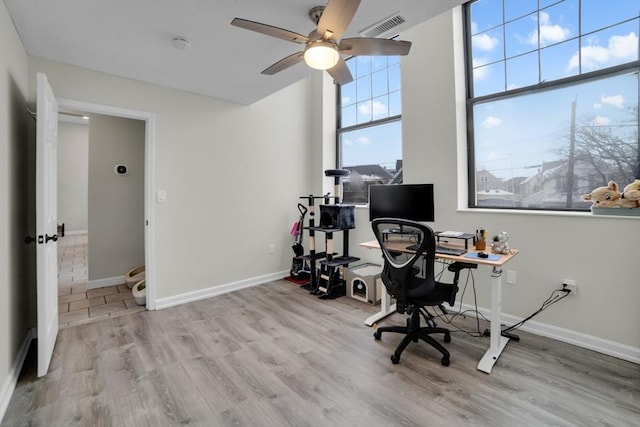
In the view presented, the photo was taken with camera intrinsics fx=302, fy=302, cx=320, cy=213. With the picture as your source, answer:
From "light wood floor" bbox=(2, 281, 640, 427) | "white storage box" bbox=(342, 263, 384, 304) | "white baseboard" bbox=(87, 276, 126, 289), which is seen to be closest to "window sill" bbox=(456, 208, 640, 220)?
"light wood floor" bbox=(2, 281, 640, 427)

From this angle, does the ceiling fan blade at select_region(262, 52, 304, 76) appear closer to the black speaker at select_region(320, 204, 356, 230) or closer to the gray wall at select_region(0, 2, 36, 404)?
the gray wall at select_region(0, 2, 36, 404)

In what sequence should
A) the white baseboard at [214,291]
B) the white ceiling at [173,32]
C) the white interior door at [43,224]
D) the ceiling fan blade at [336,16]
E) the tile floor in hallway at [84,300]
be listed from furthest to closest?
the white baseboard at [214,291] < the tile floor in hallway at [84,300] < the white interior door at [43,224] < the white ceiling at [173,32] < the ceiling fan blade at [336,16]

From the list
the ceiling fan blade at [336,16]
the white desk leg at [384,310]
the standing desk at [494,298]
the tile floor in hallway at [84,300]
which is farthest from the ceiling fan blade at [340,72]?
the tile floor in hallway at [84,300]

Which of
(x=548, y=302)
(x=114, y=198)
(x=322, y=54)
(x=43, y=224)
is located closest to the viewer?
(x=322, y=54)

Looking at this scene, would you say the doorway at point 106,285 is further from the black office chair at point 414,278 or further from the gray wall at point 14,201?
the black office chair at point 414,278

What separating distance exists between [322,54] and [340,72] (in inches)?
15.2

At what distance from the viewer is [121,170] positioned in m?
4.17

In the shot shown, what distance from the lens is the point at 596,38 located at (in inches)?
95.4

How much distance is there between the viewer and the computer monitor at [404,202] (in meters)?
2.94

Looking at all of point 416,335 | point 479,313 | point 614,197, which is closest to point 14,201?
point 416,335

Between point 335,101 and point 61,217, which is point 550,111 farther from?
point 61,217

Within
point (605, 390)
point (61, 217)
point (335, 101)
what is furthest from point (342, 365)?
point (61, 217)

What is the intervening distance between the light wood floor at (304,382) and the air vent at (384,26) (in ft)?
7.86

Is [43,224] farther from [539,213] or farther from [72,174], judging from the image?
[72,174]
